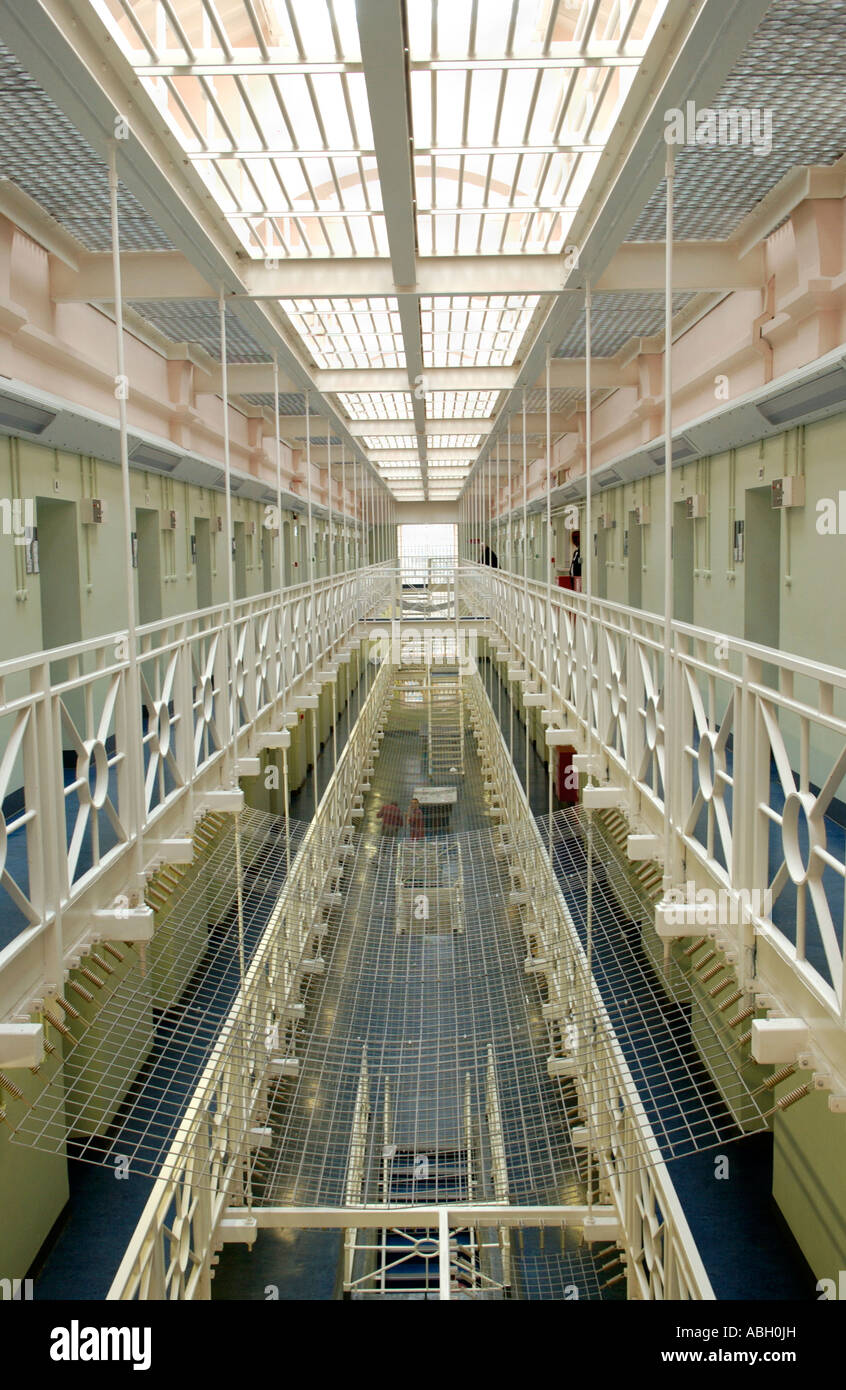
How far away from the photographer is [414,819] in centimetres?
1185

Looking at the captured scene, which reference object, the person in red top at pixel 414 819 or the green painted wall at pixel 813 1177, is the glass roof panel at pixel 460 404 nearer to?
the person in red top at pixel 414 819

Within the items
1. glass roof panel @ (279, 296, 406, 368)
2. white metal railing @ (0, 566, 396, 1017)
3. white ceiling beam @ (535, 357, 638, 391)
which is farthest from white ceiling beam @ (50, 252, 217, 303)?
white ceiling beam @ (535, 357, 638, 391)

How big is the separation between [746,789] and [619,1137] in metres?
1.86

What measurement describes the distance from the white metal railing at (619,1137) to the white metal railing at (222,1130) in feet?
4.19

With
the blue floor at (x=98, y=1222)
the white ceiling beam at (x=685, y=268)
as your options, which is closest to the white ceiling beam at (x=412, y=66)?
the white ceiling beam at (x=685, y=268)

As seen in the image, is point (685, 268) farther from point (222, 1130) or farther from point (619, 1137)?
point (222, 1130)

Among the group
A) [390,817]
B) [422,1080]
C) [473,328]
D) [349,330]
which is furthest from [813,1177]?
[390,817]
